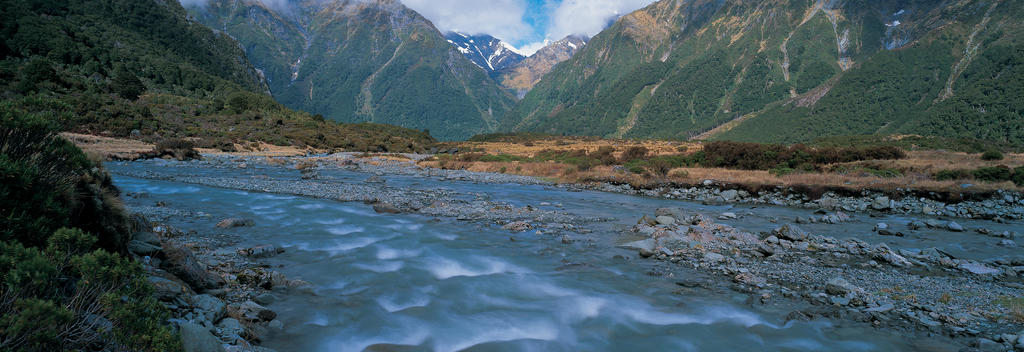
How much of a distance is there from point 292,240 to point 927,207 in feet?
77.8

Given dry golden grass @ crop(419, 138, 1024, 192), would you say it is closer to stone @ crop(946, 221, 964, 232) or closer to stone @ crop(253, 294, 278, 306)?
stone @ crop(946, 221, 964, 232)

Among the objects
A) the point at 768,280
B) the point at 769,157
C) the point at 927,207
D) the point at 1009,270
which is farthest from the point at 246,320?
the point at 769,157

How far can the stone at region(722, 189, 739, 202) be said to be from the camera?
20.6 meters

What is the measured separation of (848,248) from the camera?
34.3 ft

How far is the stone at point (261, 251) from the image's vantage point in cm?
923

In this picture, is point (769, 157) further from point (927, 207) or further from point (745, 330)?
point (745, 330)

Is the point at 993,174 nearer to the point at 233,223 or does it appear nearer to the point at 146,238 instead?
the point at 146,238

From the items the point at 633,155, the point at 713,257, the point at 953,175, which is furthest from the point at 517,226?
the point at 633,155

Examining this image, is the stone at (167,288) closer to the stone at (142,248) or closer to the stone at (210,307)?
the stone at (210,307)

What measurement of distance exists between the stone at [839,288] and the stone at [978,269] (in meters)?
3.74

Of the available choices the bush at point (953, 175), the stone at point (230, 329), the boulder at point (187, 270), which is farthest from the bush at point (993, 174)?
the boulder at point (187, 270)

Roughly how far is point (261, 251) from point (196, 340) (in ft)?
20.8

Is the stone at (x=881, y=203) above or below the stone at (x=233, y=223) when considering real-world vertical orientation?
above

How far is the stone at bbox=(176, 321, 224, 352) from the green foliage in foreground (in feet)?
0.71
